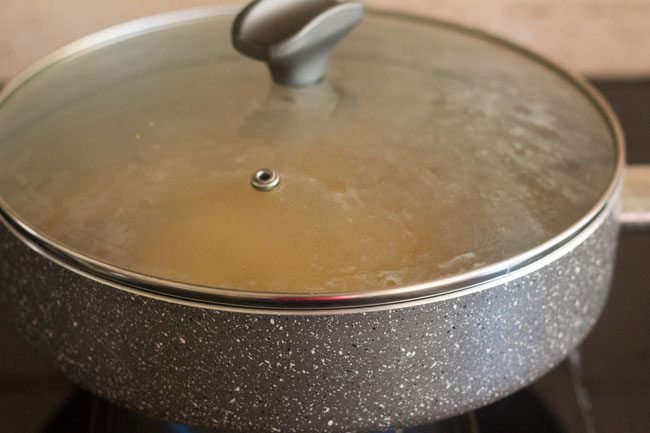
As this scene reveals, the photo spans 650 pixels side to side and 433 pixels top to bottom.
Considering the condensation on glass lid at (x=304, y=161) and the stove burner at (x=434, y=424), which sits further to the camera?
the stove burner at (x=434, y=424)

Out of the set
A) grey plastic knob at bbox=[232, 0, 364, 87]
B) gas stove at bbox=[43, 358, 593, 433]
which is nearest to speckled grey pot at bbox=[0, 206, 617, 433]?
gas stove at bbox=[43, 358, 593, 433]

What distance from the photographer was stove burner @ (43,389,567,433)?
1.96 feet

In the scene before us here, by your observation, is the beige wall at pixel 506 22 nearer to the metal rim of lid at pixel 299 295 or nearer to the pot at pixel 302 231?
the pot at pixel 302 231

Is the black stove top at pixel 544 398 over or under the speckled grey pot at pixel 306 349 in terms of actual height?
under

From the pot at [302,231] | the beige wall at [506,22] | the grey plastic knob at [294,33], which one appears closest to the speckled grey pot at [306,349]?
the pot at [302,231]

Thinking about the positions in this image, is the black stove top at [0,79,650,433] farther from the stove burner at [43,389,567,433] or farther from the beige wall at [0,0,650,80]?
the beige wall at [0,0,650,80]

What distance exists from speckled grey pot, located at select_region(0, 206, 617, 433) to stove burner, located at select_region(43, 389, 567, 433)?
0.10 metres

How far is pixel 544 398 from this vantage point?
0.67 meters

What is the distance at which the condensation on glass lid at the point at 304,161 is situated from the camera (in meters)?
0.47

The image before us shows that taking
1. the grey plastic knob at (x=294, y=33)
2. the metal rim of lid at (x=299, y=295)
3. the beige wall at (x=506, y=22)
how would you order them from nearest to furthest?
the metal rim of lid at (x=299, y=295)
the grey plastic knob at (x=294, y=33)
the beige wall at (x=506, y=22)

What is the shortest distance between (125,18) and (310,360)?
0.60m

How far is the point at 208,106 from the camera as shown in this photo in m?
0.59

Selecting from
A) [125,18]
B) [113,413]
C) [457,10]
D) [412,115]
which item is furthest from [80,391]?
[457,10]

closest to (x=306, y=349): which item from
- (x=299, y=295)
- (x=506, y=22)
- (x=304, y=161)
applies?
(x=299, y=295)
